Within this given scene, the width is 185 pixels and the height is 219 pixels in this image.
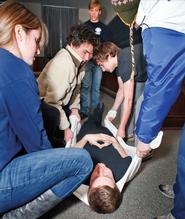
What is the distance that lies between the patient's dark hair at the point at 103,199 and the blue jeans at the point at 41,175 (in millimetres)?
147

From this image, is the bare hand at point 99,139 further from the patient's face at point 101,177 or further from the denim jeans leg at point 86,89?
the denim jeans leg at point 86,89

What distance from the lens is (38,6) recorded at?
15.1 ft

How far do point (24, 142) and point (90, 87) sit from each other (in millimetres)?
2095

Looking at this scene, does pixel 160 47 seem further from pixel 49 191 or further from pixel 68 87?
pixel 68 87

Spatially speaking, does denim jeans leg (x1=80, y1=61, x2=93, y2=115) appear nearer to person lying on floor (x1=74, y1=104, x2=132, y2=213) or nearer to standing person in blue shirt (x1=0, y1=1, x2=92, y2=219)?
person lying on floor (x1=74, y1=104, x2=132, y2=213)

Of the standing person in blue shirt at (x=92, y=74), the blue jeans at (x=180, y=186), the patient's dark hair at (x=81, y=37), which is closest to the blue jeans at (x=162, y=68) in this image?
the blue jeans at (x=180, y=186)

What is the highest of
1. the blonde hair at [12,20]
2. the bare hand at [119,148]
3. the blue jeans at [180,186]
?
the blonde hair at [12,20]

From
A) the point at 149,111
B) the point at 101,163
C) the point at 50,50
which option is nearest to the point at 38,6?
the point at 50,50

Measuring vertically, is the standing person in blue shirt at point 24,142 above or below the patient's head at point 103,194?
above

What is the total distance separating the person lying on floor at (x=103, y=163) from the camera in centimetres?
130

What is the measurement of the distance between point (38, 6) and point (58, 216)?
4019 millimetres

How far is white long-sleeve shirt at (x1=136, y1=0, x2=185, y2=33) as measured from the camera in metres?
0.99

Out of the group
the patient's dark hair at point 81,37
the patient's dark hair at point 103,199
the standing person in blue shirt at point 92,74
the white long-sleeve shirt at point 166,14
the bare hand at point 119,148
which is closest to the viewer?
the white long-sleeve shirt at point 166,14

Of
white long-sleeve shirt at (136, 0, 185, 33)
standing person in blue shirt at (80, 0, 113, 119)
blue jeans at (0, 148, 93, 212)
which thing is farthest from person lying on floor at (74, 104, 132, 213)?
standing person in blue shirt at (80, 0, 113, 119)
